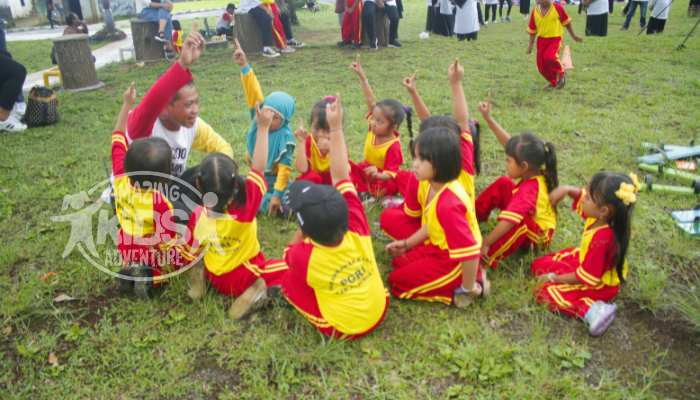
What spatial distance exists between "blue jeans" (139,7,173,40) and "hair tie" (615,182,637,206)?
33.3 ft

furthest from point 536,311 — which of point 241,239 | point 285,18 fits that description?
point 285,18

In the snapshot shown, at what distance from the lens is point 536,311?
2727mm

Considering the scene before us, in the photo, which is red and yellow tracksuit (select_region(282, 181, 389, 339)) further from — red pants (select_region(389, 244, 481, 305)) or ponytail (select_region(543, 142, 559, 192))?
ponytail (select_region(543, 142, 559, 192))

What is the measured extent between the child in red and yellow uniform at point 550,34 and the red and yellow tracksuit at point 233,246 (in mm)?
5463

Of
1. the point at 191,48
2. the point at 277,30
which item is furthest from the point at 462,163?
the point at 277,30

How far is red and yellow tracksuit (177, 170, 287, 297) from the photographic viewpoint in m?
2.70

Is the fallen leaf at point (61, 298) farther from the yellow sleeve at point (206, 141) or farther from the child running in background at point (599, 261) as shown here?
the child running in background at point (599, 261)

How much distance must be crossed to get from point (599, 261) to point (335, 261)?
4.47 feet

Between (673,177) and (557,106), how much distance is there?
2261 mm

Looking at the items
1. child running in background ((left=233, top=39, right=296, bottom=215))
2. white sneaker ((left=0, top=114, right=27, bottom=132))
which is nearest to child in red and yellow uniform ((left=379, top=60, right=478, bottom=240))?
child running in background ((left=233, top=39, right=296, bottom=215))

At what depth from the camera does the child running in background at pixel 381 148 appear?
3744mm

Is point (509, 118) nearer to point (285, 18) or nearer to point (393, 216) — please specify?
point (393, 216)

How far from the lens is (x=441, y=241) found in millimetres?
2812

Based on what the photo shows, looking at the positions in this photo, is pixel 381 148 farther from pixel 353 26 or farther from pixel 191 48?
pixel 353 26
